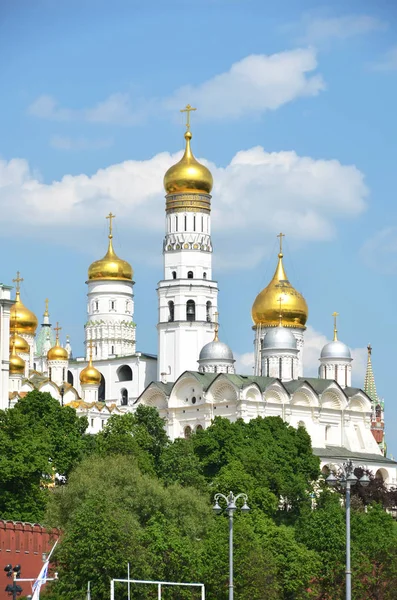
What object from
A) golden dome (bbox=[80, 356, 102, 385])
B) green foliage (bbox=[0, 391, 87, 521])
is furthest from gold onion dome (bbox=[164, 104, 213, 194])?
green foliage (bbox=[0, 391, 87, 521])

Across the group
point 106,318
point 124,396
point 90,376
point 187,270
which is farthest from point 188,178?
point 124,396

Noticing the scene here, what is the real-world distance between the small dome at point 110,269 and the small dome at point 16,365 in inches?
546

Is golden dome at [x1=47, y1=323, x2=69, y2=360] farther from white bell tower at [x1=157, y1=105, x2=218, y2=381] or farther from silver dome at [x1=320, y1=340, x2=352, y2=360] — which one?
silver dome at [x1=320, y1=340, x2=352, y2=360]

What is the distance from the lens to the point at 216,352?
11675 centimetres

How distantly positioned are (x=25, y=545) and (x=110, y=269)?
61173mm

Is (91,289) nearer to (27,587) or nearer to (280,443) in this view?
(280,443)

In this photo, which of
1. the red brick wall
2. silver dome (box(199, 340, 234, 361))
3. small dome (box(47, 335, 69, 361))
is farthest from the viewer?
small dome (box(47, 335, 69, 361))

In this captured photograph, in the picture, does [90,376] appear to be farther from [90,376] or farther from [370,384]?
[370,384]

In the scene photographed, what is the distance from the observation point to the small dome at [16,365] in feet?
377

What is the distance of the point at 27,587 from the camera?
67250 mm

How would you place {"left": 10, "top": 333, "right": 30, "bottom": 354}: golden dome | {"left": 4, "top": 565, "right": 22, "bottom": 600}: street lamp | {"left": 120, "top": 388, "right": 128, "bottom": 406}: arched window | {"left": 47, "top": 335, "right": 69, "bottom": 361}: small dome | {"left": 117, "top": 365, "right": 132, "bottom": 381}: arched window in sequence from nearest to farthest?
{"left": 4, "top": 565, "right": 22, "bottom": 600}: street lamp < {"left": 10, "top": 333, "right": 30, "bottom": 354}: golden dome < {"left": 47, "top": 335, "right": 69, "bottom": 361}: small dome < {"left": 120, "top": 388, "right": 128, "bottom": 406}: arched window < {"left": 117, "top": 365, "right": 132, "bottom": 381}: arched window

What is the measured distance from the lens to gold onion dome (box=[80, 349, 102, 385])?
4825 inches

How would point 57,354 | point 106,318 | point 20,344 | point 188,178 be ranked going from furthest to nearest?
point 106,318, point 57,354, point 20,344, point 188,178

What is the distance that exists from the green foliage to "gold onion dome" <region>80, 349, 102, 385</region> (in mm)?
29412
